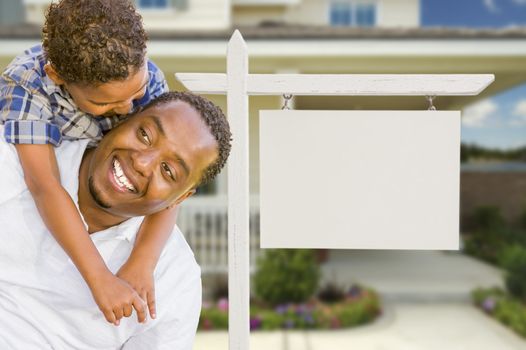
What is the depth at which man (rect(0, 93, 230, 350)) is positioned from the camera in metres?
1.17

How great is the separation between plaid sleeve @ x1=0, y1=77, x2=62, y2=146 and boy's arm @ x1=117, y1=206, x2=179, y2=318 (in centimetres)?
26

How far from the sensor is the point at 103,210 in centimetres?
129

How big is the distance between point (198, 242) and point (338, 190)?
4.91 metres

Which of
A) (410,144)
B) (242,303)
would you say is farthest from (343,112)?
(242,303)

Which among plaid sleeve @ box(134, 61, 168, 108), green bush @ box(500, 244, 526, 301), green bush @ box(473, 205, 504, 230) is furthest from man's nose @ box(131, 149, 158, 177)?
green bush @ box(473, 205, 504, 230)

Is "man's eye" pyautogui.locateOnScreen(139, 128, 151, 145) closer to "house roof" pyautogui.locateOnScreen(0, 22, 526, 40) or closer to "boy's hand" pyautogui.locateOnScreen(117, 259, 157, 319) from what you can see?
"boy's hand" pyautogui.locateOnScreen(117, 259, 157, 319)

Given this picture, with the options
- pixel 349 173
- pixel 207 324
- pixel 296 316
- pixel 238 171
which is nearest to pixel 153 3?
pixel 207 324

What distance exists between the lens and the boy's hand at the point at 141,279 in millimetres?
1260

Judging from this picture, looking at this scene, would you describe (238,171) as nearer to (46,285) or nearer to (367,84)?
(367,84)

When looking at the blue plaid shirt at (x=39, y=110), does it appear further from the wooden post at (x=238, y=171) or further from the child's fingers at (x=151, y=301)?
the wooden post at (x=238, y=171)

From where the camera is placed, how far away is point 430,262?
8531 millimetres

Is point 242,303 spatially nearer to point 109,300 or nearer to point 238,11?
point 109,300

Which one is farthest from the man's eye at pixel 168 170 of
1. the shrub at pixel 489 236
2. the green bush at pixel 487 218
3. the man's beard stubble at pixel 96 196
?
the green bush at pixel 487 218

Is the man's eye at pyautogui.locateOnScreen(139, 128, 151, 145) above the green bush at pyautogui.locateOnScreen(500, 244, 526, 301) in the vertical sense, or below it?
above
